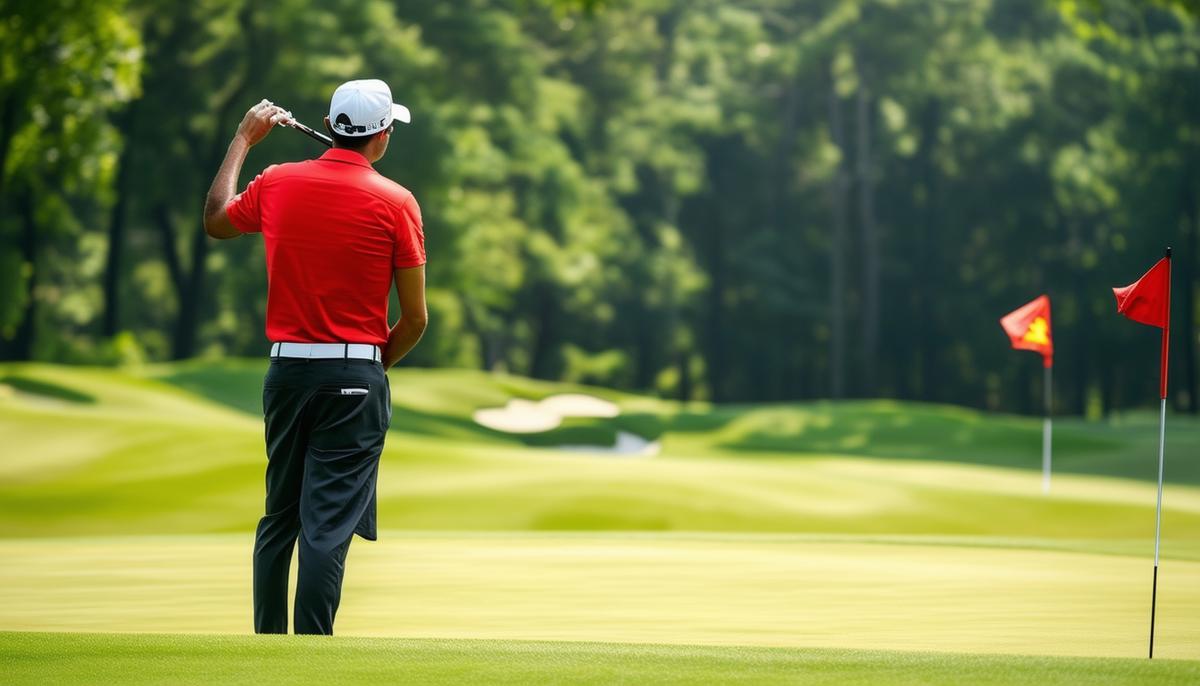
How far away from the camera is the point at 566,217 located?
50000mm

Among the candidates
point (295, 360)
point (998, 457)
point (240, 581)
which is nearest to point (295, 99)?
point (998, 457)

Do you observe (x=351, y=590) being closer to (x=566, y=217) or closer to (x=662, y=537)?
(x=662, y=537)

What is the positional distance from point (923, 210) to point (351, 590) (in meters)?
57.6

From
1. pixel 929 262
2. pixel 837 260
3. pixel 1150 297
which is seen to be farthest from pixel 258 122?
pixel 929 262

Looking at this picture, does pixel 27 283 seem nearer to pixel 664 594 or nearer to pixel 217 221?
pixel 664 594

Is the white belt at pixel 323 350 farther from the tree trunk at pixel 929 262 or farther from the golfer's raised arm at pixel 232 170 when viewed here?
the tree trunk at pixel 929 262

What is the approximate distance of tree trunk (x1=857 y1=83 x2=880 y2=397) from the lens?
59.2m

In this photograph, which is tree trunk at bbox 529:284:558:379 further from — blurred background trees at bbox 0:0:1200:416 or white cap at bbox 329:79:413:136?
white cap at bbox 329:79:413:136

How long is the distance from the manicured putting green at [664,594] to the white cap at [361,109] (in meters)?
1.99

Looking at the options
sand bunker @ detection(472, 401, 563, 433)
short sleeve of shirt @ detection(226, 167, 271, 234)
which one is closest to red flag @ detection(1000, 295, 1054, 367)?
sand bunker @ detection(472, 401, 563, 433)

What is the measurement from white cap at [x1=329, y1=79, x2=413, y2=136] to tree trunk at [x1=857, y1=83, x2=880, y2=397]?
53563 millimetres

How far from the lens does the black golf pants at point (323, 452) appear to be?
5.93m

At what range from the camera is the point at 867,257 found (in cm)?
6012

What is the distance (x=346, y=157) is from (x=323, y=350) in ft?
2.04
